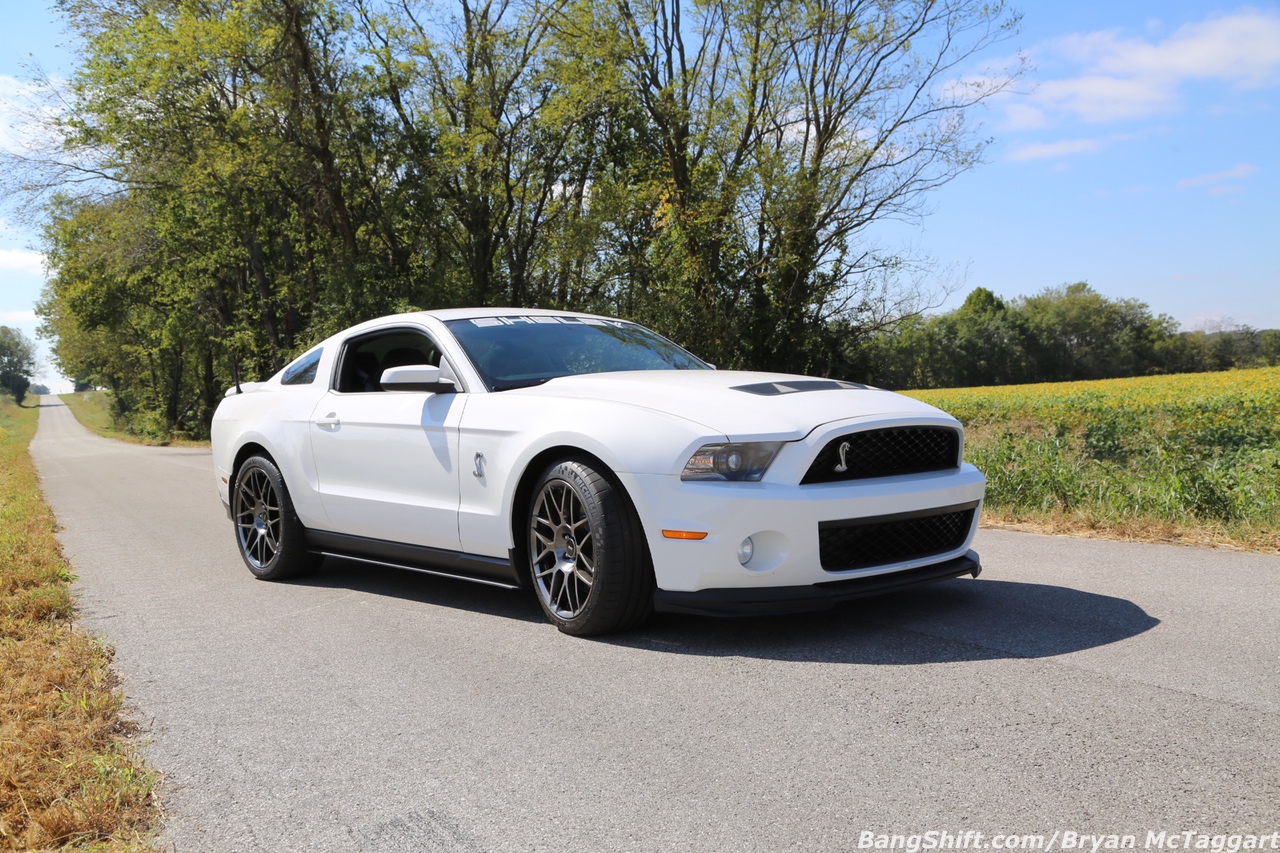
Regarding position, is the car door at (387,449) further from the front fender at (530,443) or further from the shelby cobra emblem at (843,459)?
the shelby cobra emblem at (843,459)

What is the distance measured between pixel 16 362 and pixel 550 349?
19438cm

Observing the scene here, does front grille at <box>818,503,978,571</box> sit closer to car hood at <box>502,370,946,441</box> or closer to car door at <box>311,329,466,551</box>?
car hood at <box>502,370,946,441</box>

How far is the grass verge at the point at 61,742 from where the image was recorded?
2.61 m

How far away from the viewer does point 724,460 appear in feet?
13.4

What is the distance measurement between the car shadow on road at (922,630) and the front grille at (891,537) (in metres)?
0.32

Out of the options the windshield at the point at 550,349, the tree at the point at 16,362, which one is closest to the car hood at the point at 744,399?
the windshield at the point at 550,349

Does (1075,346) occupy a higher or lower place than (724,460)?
higher

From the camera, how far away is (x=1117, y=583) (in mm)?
5195

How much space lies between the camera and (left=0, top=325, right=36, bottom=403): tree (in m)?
163

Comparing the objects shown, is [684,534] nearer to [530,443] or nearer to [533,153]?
[530,443]

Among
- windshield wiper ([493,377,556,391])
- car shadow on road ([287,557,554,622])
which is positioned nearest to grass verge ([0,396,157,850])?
car shadow on road ([287,557,554,622])

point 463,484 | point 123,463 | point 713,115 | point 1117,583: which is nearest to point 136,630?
point 463,484

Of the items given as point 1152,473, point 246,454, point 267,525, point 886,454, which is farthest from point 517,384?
point 1152,473

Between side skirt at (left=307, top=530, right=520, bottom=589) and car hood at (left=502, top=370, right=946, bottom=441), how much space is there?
872 millimetres
